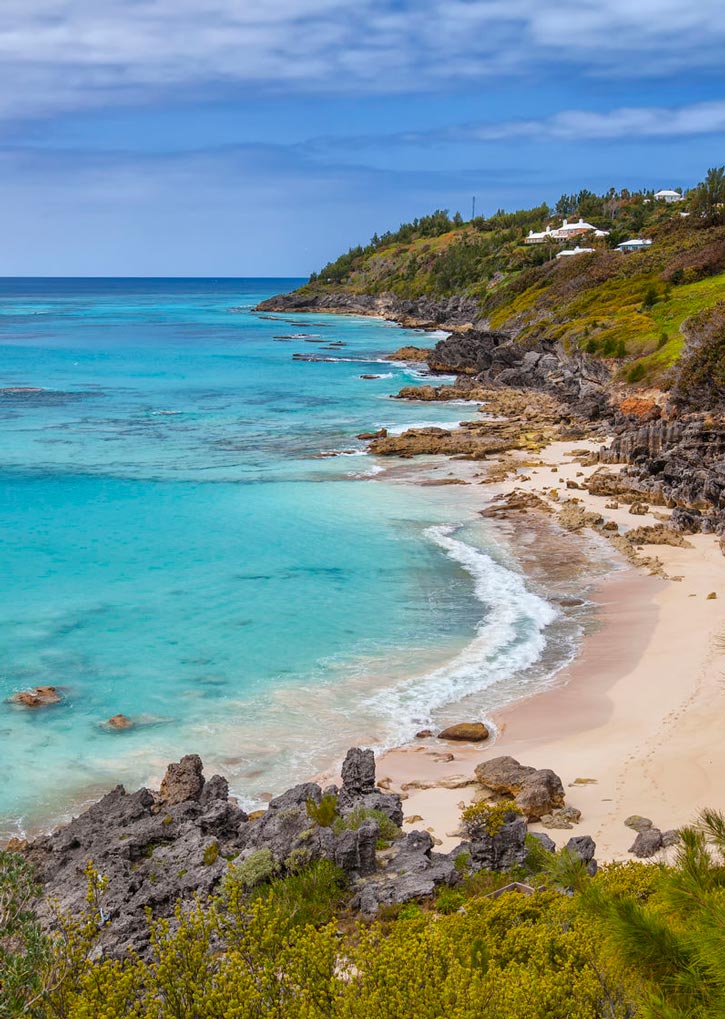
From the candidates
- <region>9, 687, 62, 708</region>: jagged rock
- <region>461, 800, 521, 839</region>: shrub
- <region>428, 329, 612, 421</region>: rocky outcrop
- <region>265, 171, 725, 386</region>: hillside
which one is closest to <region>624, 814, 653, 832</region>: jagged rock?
<region>461, 800, 521, 839</region>: shrub

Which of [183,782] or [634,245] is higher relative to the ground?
[634,245]

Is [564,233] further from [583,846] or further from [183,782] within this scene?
[583,846]

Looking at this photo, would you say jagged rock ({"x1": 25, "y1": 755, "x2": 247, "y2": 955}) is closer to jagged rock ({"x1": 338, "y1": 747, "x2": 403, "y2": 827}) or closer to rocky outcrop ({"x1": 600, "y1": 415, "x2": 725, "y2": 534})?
jagged rock ({"x1": 338, "y1": 747, "x2": 403, "y2": 827})

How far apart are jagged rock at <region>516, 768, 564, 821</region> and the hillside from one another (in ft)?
124

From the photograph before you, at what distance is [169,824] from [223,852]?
4.35ft

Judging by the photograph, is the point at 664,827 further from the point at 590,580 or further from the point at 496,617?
the point at 590,580

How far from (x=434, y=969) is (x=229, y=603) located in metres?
20.1

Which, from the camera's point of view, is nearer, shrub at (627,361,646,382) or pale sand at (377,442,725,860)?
pale sand at (377,442,725,860)

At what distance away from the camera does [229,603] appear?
27938 millimetres

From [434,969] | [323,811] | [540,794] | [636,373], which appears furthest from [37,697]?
[636,373]

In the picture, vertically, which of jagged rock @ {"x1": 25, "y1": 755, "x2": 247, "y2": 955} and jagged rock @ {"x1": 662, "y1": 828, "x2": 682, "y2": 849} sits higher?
jagged rock @ {"x1": 662, "y1": 828, "x2": 682, "y2": 849}

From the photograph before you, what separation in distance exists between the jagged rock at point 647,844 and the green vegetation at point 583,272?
41076 millimetres

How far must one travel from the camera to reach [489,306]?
11662cm

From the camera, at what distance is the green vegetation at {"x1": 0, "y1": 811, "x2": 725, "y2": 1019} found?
7.45m
